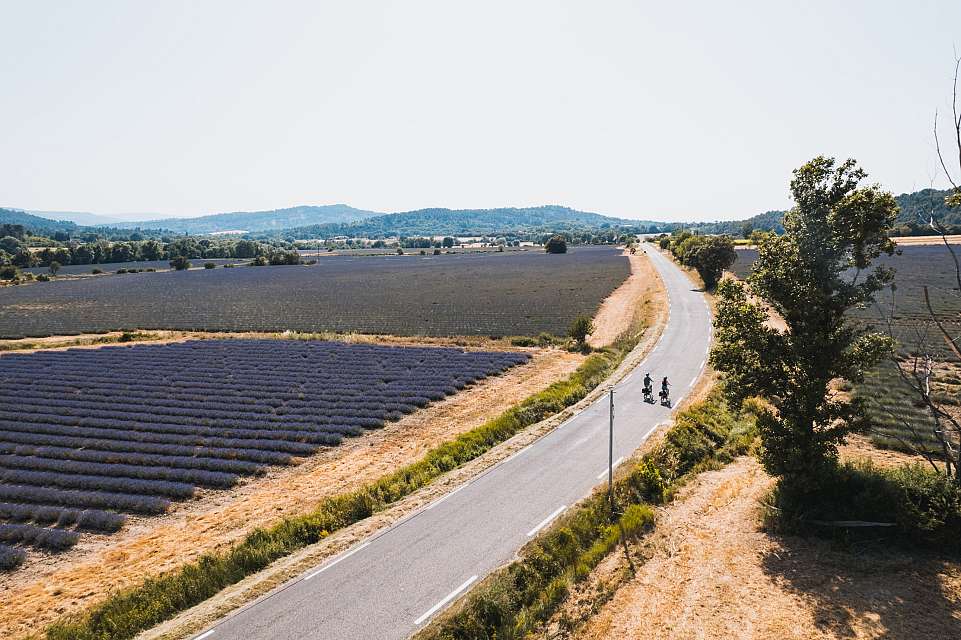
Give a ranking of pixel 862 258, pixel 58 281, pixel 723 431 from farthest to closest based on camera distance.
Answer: pixel 58 281 → pixel 723 431 → pixel 862 258

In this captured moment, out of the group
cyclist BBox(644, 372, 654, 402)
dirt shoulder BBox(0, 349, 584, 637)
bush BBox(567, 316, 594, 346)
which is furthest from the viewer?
bush BBox(567, 316, 594, 346)

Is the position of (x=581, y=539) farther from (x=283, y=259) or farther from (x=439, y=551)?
(x=283, y=259)

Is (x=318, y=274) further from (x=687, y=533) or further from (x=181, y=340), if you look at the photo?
(x=687, y=533)

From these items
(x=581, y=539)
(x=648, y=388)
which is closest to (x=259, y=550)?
(x=581, y=539)

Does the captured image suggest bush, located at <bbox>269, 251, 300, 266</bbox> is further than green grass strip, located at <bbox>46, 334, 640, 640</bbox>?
Yes

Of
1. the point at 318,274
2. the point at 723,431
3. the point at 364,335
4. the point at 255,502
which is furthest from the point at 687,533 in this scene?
the point at 318,274

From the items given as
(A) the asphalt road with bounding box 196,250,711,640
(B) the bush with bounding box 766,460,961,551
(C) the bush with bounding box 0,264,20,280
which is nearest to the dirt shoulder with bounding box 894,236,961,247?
(B) the bush with bounding box 766,460,961,551

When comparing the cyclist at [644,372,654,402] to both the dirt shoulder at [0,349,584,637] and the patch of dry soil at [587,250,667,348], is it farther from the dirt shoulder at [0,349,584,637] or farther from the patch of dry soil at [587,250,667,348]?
the patch of dry soil at [587,250,667,348]
